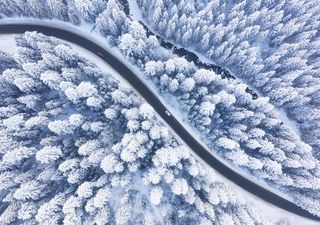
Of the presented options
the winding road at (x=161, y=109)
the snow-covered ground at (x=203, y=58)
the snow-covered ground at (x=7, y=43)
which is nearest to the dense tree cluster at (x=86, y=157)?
the winding road at (x=161, y=109)

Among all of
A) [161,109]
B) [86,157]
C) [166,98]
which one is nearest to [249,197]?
[161,109]

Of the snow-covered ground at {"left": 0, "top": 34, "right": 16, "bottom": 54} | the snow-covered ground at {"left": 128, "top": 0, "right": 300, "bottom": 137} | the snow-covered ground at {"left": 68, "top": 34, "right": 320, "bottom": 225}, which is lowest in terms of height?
the snow-covered ground at {"left": 0, "top": 34, "right": 16, "bottom": 54}

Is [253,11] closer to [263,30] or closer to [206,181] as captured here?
[263,30]

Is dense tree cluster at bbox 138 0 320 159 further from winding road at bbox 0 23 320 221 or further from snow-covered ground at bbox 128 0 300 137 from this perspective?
winding road at bbox 0 23 320 221

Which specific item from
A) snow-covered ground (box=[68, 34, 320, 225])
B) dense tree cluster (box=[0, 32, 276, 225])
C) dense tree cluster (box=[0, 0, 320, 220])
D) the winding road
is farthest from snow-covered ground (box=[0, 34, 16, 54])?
snow-covered ground (box=[68, 34, 320, 225])

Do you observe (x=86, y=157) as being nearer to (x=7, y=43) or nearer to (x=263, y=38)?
(x=7, y=43)

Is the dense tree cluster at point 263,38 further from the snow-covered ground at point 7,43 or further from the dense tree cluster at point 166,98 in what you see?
the snow-covered ground at point 7,43

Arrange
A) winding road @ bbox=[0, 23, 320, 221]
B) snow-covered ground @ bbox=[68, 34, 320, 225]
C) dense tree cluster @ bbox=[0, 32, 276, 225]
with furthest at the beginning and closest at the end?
winding road @ bbox=[0, 23, 320, 221] → snow-covered ground @ bbox=[68, 34, 320, 225] → dense tree cluster @ bbox=[0, 32, 276, 225]
